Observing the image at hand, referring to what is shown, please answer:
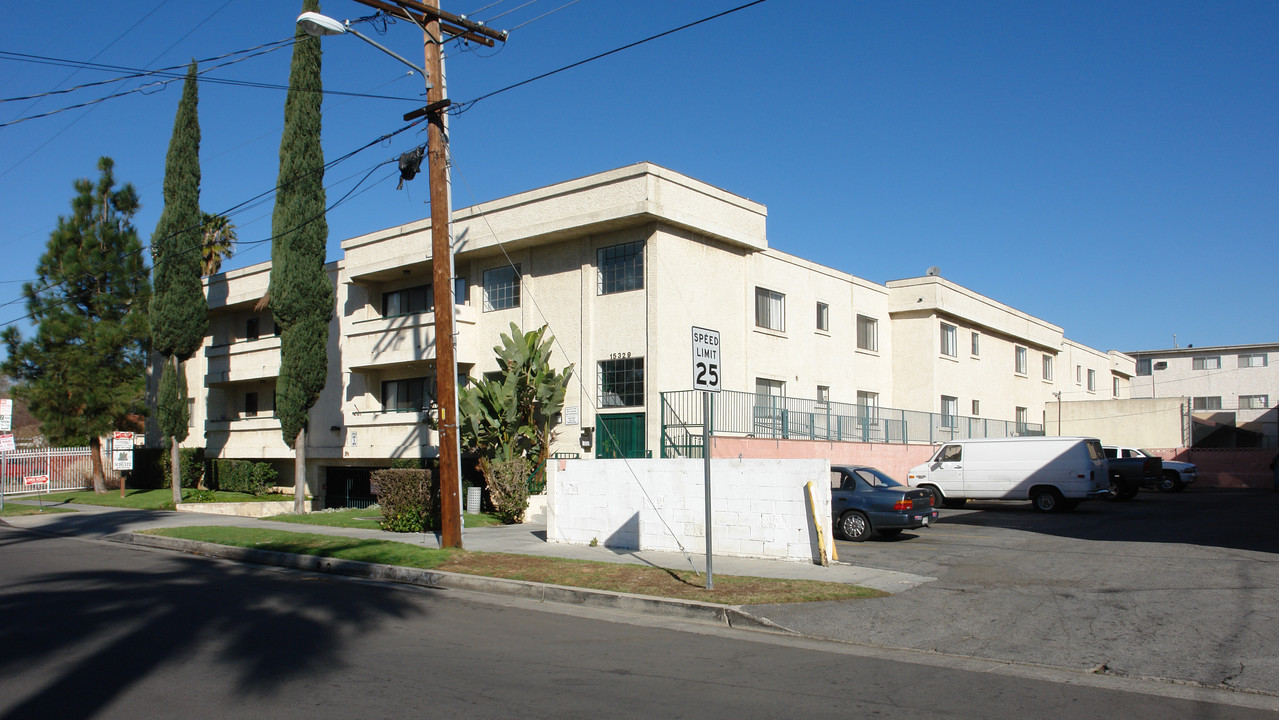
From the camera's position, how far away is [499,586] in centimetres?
1245

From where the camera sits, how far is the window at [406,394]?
27312 mm

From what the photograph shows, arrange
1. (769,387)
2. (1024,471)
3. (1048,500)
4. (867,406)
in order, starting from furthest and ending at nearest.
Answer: (867,406), (769,387), (1024,471), (1048,500)


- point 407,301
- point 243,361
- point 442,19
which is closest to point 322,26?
point 442,19

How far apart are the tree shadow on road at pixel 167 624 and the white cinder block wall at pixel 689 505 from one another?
16.1 feet

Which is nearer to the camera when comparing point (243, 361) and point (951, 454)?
point (951, 454)

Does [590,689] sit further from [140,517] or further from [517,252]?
[140,517]

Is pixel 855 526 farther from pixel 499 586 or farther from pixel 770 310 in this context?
pixel 770 310

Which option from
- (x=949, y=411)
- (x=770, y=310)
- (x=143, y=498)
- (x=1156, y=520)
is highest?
(x=770, y=310)

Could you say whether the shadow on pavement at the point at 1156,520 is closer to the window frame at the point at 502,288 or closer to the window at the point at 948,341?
the window at the point at 948,341

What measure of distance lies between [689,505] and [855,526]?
3923 mm

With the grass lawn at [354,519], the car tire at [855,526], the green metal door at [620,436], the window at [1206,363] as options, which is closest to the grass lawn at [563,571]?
the grass lawn at [354,519]

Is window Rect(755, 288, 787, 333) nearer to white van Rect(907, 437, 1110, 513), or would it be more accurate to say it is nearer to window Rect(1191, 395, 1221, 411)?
white van Rect(907, 437, 1110, 513)

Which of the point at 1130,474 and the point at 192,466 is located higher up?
the point at 192,466

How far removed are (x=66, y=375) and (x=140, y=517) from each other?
13.4m
